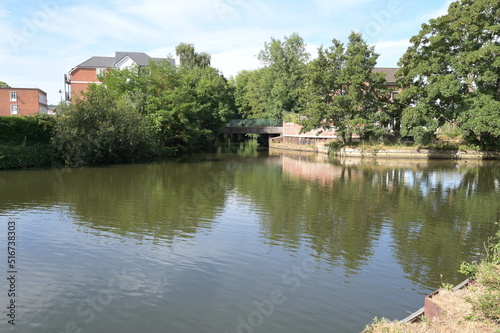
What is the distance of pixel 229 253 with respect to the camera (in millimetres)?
11219

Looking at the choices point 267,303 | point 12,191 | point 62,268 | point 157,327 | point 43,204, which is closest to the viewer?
point 157,327

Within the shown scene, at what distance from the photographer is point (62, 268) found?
388 inches

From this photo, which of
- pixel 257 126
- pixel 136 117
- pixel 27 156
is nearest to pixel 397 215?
pixel 136 117

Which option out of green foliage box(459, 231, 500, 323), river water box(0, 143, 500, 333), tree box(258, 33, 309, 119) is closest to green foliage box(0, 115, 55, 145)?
river water box(0, 143, 500, 333)

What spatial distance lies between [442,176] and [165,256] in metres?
24.0

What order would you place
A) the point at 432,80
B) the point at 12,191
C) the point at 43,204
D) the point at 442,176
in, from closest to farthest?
the point at 43,204
the point at 12,191
the point at 442,176
the point at 432,80

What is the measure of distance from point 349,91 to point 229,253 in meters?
35.3

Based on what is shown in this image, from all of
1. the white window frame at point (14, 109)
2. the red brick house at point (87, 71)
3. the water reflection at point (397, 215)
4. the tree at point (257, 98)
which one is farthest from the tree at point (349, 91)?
the white window frame at point (14, 109)

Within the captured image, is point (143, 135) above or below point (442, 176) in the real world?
above

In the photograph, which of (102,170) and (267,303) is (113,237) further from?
(102,170)

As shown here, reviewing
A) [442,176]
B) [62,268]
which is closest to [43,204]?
[62,268]

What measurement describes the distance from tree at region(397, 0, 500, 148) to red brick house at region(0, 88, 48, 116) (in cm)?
6077

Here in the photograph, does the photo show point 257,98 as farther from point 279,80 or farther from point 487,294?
point 487,294

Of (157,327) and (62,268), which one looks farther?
(62,268)
